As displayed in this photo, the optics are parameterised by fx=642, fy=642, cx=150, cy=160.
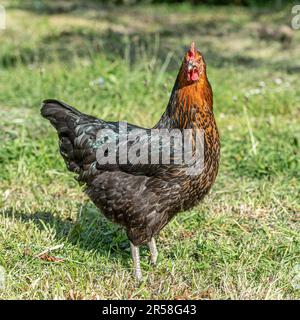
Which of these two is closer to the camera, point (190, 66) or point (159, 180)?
point (190, 66)

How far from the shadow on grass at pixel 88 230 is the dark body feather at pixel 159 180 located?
0.38 m

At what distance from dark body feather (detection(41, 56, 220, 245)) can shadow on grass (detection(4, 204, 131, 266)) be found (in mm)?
377

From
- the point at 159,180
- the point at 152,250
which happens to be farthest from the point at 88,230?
the point at 159,180

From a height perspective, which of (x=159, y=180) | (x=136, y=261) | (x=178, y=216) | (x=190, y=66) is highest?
(x=190, y=66)

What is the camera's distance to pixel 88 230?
4.45 metres

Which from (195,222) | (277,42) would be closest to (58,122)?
(195,222)

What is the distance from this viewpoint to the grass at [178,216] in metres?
3.75

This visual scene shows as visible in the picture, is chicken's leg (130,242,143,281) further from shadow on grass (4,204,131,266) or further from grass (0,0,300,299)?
shadow on grass (4,204,131,266)

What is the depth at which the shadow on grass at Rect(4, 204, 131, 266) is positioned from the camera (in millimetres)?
4242

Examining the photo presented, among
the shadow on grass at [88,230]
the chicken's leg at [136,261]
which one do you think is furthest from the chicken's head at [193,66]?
the shadow on grass at [88,230]

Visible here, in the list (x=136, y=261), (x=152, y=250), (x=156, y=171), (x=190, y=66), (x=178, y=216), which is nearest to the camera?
(x=190, y=66)

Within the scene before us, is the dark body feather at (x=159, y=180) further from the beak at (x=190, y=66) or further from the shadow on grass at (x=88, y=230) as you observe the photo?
the shadow on grass at (x=88, y=230)

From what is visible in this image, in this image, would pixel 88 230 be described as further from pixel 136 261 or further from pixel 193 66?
pixel 193 66

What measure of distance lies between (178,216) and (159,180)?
928 mm
